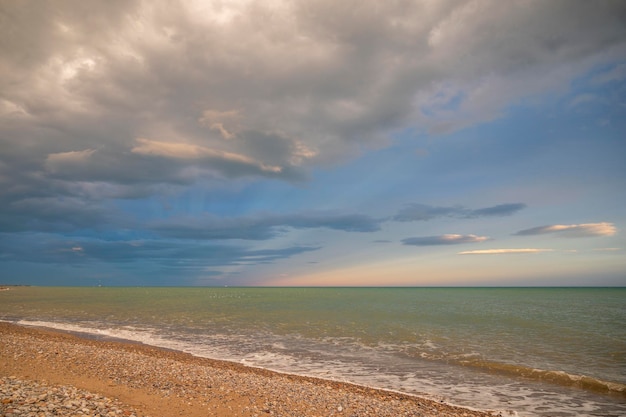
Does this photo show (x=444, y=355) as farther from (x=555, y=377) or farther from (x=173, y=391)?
(x=173, y=391)

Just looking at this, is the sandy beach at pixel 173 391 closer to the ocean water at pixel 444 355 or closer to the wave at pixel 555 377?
the ocean water at pixel 444 355

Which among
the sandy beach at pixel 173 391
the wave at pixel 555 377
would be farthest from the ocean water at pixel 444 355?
the sandy beach at pixel 173 391

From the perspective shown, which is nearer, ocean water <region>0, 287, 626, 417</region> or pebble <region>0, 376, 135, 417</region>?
pebble <region>0, 376, 135, 417</region>

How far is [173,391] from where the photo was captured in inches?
489

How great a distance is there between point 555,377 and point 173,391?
19.5 m

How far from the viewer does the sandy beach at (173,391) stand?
10.4 m

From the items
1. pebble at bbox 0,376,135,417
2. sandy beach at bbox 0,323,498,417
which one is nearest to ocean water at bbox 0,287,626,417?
sandy beach at bbox 0,323,498,417

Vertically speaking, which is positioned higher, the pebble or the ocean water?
the pebble

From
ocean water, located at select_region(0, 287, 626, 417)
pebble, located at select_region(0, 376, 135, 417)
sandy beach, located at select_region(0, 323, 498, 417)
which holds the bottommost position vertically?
ocean water, located at select_region(0, 287, 626, 417)

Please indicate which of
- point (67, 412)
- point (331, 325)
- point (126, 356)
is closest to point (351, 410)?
point (67, 412)

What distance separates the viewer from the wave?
16.3m

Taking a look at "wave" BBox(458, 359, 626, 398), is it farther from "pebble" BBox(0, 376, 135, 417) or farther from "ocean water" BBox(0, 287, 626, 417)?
"pebble" BBox(0, 376, 135, 417)

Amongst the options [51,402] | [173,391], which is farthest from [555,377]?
[51,402]

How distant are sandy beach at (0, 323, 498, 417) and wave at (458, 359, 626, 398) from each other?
830 cm
